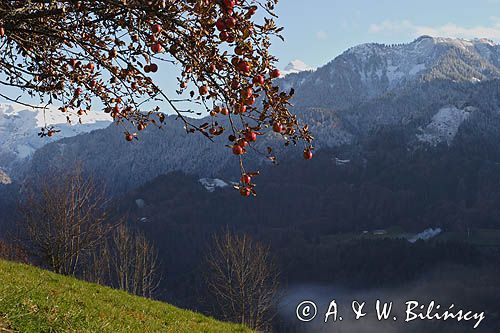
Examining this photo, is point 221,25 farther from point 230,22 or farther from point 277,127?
point 277,127

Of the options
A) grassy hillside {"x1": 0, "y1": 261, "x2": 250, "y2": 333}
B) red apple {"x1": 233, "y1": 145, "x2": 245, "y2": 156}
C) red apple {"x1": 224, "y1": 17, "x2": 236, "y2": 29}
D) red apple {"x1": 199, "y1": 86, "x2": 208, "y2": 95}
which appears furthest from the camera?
grassy hillside {"x1": 0, "y1": 261, "x2": 250, "y2": 333}

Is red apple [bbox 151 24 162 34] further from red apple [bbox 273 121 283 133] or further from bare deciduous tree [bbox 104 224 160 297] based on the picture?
bare deciduous tree [bbox 104 224 160 297]

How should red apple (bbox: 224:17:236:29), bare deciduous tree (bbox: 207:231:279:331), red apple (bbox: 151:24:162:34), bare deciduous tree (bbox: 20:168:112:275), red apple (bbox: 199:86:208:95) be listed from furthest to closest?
1. bare deciduous tree (bbox: 207:231:279:331)
2. bare deciduous tree (bbox: 20:168:112:275)
3. red apple (bbox: 199:86:208:95)
4. red apple (bbox: 151:24:162:34)
5. red apple (bbox: 224:17:236:29)

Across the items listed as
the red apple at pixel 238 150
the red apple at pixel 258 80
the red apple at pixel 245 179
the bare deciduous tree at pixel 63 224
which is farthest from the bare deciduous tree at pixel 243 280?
the red apple at pixel 258 80

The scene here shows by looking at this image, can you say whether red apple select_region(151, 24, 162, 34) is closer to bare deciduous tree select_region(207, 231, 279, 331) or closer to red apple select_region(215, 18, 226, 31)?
red apple select_region(215, 18, 226, 31)

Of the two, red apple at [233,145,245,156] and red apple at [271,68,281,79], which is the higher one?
red apple at [271,68,281,79]

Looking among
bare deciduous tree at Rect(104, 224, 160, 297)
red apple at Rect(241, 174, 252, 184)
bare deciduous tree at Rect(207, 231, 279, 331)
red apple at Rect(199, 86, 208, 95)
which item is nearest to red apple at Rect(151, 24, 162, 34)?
red apple at Rect(199, 86, 208, 95)

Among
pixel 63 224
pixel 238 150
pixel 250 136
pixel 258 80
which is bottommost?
pixel 63 224

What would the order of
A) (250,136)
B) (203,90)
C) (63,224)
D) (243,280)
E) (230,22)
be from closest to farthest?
(230,22) → (250,136) → (203,90) → (63,224) → (243,280)

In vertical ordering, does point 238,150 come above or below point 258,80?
below

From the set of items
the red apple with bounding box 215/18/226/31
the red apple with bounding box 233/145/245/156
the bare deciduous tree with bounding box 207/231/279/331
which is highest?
the red apple with bounding box 215/18/226/31

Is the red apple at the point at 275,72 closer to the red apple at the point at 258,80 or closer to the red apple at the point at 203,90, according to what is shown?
the red apple at the point at 258,80

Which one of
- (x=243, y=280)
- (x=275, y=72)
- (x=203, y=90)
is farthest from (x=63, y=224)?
(x=275, y=72)

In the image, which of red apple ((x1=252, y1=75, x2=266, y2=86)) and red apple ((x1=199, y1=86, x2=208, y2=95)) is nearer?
red apple ((x1=252, y1=75, x2=266, y2=86))
